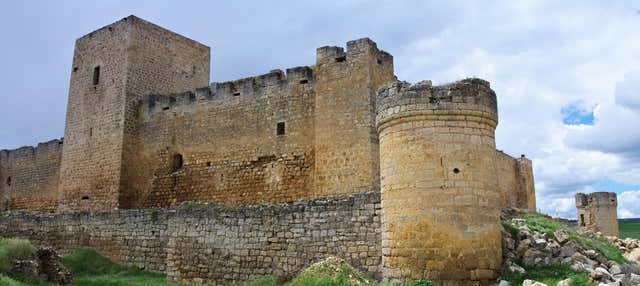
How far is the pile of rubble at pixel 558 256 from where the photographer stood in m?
7.78

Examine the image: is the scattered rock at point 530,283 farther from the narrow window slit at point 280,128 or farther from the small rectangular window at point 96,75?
the small rectangular window at point 96,75

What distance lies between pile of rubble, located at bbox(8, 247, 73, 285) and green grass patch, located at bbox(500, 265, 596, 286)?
8.79 m

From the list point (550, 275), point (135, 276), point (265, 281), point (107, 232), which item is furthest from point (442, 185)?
point (107, 232)

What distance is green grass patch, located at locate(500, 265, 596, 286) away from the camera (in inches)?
293

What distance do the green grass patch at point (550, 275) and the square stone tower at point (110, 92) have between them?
15.6 m

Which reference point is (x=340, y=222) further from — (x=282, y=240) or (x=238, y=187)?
(x=238, y=187)

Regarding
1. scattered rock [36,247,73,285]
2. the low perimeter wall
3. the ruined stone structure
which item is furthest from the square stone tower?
the ruined stone structure

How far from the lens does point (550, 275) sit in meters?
7.85

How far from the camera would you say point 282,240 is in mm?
10633

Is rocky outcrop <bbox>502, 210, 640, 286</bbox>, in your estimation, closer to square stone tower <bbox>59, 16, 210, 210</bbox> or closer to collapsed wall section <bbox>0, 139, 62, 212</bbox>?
square stone tower <bbox>59, 16, 210, 210</bbox>

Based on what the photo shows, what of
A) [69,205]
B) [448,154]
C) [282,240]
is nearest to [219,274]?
[282,240]

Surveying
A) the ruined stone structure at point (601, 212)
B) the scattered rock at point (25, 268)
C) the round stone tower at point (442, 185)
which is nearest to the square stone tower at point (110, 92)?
the scattered rock at point (25, 268)

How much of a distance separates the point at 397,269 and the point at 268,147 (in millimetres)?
9738

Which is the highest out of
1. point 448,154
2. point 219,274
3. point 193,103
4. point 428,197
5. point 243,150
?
point 193,103
